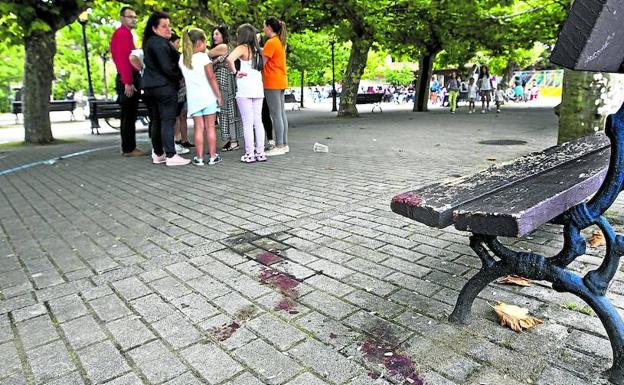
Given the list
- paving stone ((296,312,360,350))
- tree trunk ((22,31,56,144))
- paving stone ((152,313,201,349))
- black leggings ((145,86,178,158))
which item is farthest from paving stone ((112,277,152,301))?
tree trunk ((22,31,56,144))

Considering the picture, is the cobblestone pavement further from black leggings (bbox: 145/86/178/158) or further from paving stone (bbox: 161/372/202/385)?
black leggings (bbox: 145/86/178/158)

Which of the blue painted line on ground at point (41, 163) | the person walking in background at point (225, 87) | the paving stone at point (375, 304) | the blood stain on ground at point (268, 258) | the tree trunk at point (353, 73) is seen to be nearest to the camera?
the paving stone at point (375, 304)

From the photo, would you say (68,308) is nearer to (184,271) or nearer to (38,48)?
(184,271)

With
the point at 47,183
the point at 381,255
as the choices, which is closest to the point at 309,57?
the point at 47,183

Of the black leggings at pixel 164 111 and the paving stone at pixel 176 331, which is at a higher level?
the black leggings at pixel 164 111

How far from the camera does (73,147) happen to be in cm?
1080

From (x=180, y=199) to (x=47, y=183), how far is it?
2.60 metres

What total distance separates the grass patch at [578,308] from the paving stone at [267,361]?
145cm

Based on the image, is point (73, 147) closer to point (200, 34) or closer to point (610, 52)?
point (200, 34)

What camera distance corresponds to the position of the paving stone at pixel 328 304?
94.4 inches

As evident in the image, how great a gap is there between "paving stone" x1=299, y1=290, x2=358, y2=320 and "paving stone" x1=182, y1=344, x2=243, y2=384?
1.95ft

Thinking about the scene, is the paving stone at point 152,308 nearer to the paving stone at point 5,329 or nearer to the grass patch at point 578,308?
the paving stone at point 5,329

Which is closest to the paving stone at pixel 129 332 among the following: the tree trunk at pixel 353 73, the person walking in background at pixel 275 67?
the person walking in background at pixel 275 67

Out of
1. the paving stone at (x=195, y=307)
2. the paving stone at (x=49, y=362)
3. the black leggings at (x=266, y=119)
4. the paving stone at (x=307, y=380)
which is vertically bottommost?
the paving stone at (x=49, y=362)
